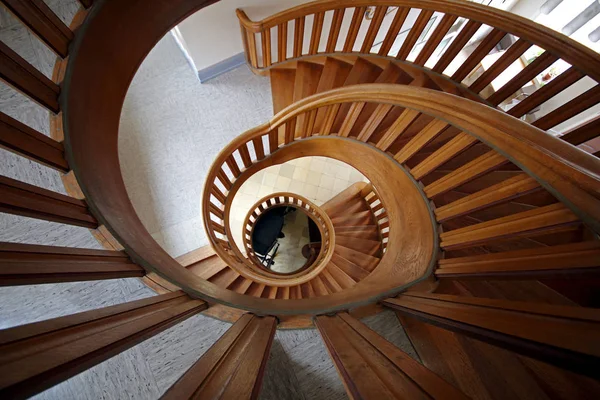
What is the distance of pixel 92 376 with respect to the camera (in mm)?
1043

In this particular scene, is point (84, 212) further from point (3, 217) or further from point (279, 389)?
point (279, 389)

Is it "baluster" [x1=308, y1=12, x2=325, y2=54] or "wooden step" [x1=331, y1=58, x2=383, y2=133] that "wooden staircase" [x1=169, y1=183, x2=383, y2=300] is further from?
"baluster" [x1=308, y1=12, x2=325, y2=54]

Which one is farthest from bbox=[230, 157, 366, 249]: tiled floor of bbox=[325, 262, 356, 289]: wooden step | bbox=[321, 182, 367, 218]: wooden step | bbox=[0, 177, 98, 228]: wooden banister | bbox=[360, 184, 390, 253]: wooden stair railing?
bbox=[0, 177, 98, 228]: wooden banister

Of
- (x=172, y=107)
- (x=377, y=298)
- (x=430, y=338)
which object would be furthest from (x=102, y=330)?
(x=172, y=107)

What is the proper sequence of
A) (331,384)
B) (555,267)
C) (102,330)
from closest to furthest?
(102,330) < (555,267) < (331,384)

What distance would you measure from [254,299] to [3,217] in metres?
1.23

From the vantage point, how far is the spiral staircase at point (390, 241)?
75 cm

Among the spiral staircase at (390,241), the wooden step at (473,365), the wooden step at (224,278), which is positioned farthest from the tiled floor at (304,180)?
the wooden step at (473,365)

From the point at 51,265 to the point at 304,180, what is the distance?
14.6 ft

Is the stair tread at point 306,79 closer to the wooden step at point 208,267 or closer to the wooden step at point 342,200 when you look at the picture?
the wooden step at point 208,267

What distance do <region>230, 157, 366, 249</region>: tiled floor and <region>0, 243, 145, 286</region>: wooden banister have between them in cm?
376

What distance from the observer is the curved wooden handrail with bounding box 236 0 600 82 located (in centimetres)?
196

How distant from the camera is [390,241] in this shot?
10.0 ft

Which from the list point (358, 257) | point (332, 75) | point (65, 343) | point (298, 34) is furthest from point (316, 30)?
point (65, 343)
